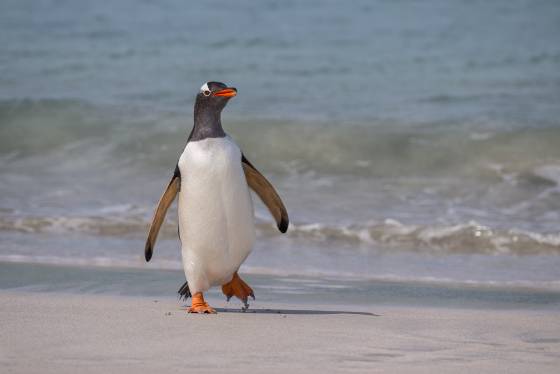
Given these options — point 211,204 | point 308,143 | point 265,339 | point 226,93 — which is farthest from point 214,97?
point 308,143

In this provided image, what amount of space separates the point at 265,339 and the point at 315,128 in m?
8.87

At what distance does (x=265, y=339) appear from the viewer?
4.68 metres

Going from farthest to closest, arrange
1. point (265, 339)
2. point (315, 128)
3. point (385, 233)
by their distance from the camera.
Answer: point (315, 128)
point (385, 233)
point (265, 339)

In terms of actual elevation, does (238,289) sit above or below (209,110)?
below

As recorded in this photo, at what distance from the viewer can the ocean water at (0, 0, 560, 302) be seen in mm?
8242

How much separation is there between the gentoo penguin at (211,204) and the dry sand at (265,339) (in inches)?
7.2

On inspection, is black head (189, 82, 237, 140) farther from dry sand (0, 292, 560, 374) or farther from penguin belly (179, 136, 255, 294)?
dry sand (0, 292, 560, 374)

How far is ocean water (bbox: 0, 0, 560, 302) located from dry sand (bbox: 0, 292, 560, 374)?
5.04ft

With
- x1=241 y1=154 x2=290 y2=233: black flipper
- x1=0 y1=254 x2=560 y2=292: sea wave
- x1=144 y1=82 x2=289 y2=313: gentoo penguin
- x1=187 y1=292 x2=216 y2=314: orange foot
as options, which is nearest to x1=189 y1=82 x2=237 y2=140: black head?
x1=144 y1=82 x2=289 y2=313: gentoo penguin

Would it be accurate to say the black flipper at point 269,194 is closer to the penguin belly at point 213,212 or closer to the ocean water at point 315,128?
the penguin belly at point 213,212

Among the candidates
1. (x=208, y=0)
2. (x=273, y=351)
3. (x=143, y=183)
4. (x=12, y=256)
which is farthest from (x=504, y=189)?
(x=208, y=0)

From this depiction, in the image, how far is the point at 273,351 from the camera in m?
4.43

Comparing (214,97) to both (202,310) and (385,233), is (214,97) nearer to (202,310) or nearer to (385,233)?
(202,310)

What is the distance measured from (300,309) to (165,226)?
10.7 ft
